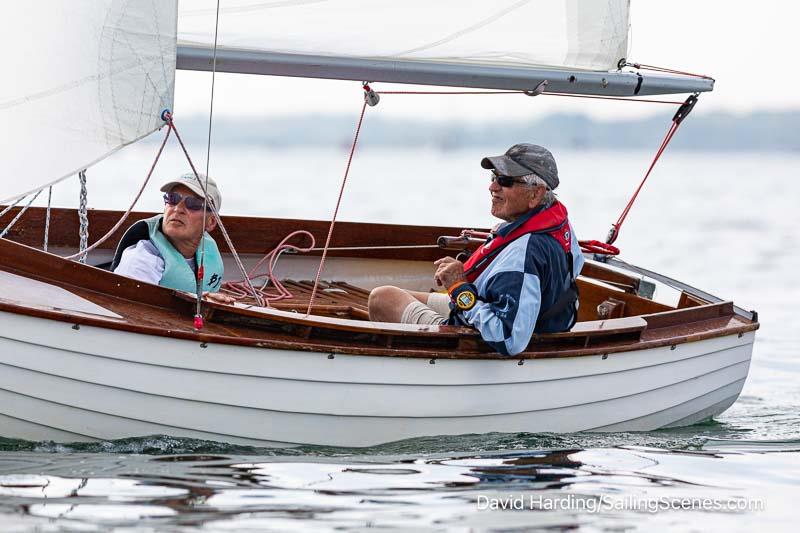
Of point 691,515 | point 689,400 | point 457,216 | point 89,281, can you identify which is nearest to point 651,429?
point 689,400

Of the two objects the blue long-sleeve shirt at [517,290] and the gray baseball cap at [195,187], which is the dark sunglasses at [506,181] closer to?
the blue long-sleeve shirt at [517,290]

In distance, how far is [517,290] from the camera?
4.94m

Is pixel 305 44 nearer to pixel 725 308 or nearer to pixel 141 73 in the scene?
pixel 141 73

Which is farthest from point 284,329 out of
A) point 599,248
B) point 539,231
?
point 599,248

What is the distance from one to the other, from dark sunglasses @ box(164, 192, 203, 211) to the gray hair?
4.78 feet

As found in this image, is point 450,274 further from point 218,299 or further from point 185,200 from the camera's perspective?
point 185,200

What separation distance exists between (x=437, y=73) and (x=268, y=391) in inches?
76.1

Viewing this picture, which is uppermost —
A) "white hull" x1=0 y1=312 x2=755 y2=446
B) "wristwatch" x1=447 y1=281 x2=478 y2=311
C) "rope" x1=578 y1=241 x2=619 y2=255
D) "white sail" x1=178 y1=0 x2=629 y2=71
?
"white sail" x1=178 y1=0 x2=629 y2=71

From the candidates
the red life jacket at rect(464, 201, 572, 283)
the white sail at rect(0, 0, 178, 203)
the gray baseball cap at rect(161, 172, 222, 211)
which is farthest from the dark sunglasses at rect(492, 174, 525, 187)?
the white sail at rect(0, 0, 178, 203)

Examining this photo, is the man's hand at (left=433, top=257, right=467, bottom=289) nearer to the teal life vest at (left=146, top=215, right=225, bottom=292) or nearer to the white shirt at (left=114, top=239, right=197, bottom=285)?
the teal life vest at (left=146, top=215, right=225, bottom=292)

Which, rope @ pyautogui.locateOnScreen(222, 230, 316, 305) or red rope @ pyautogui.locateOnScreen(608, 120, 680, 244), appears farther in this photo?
red rope @ pyautogui.locateOnScreen(608, 120, 680, 244)

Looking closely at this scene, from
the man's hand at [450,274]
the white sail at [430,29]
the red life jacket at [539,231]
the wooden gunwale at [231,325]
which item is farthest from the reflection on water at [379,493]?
the white sail at [430,29]

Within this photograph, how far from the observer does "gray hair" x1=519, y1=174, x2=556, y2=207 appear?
516 centimetres

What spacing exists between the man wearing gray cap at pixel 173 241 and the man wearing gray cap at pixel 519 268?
105 cm
